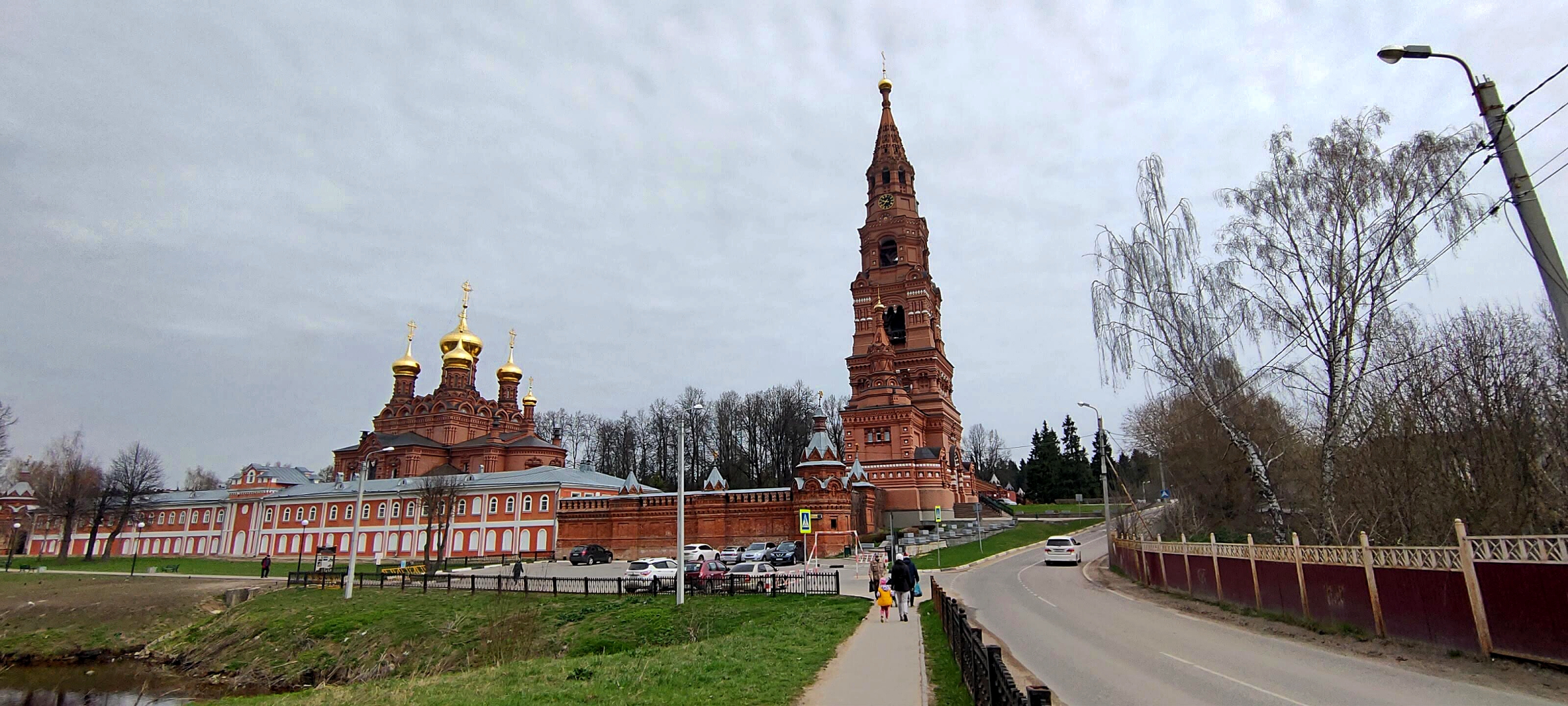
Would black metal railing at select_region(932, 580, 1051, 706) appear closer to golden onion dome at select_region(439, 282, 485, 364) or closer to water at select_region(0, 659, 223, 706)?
water at select_region(0, 659, 223, 706)

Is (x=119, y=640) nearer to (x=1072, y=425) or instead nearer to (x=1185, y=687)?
(x=1185, y=687)

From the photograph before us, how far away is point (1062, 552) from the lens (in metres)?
35.6

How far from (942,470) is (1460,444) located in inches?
1433

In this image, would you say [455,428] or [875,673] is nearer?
[875,673]

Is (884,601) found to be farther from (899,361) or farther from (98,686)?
(899,361)

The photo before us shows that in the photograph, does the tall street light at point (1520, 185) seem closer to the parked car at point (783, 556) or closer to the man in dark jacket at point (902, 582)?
the man in dark jacket at point (902, 582)

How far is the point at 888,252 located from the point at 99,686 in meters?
51.1

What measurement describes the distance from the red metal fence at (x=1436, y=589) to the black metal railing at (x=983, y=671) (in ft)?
23.8

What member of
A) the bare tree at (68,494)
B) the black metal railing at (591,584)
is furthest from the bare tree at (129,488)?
the black metal railing at (591,584)

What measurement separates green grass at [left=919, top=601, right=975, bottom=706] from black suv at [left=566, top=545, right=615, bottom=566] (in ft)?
110

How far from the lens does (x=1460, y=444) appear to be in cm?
1622

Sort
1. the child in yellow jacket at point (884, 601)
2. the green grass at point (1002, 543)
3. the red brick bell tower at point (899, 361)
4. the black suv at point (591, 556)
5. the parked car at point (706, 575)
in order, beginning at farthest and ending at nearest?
the red brick bell tower at point (899, 361) → the black suv at point (591, 556) → the green grass at point (1002, 543) → the parked car at point (706, 575) → the child in yellow jacket at point (884, 601)

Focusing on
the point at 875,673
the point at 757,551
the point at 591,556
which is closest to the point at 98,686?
the point at 875,673

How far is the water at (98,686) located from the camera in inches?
766
